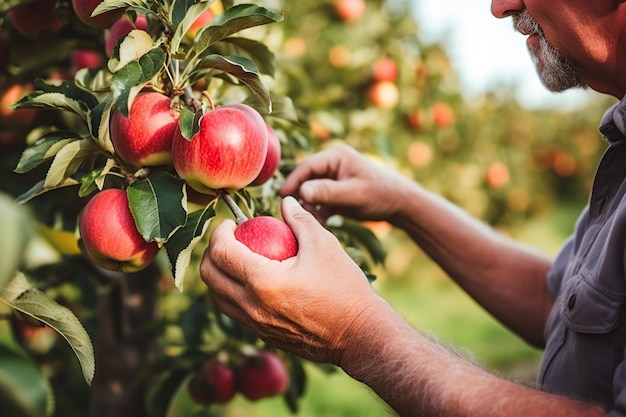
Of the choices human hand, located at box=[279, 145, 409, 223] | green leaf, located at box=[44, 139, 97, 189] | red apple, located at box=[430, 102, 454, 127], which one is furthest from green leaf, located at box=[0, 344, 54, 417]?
red apple, located at box=[430, 102, 454, 127]

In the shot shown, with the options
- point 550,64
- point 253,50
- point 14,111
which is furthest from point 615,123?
point 14,111

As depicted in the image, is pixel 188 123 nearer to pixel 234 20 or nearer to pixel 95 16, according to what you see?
pixel 234 20

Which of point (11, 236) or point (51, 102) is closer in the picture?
point (11, 236)

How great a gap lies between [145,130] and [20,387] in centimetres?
41

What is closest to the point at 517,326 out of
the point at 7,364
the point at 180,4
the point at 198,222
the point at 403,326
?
the point at 403,326

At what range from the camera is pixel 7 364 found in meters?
0.65

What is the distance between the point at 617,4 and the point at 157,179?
2.75 ft

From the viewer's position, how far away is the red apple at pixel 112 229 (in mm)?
919

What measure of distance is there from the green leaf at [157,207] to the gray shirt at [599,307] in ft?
2.05

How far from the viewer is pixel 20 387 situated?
2.03ft

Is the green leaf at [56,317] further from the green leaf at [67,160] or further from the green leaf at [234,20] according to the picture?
the green leaf at [234,20]

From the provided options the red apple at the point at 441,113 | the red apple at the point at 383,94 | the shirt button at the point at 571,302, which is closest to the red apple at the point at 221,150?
the shirt button at the point at 571,302

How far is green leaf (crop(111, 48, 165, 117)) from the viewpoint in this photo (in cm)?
80

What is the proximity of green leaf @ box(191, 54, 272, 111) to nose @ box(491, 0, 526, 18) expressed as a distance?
0.55 meters
